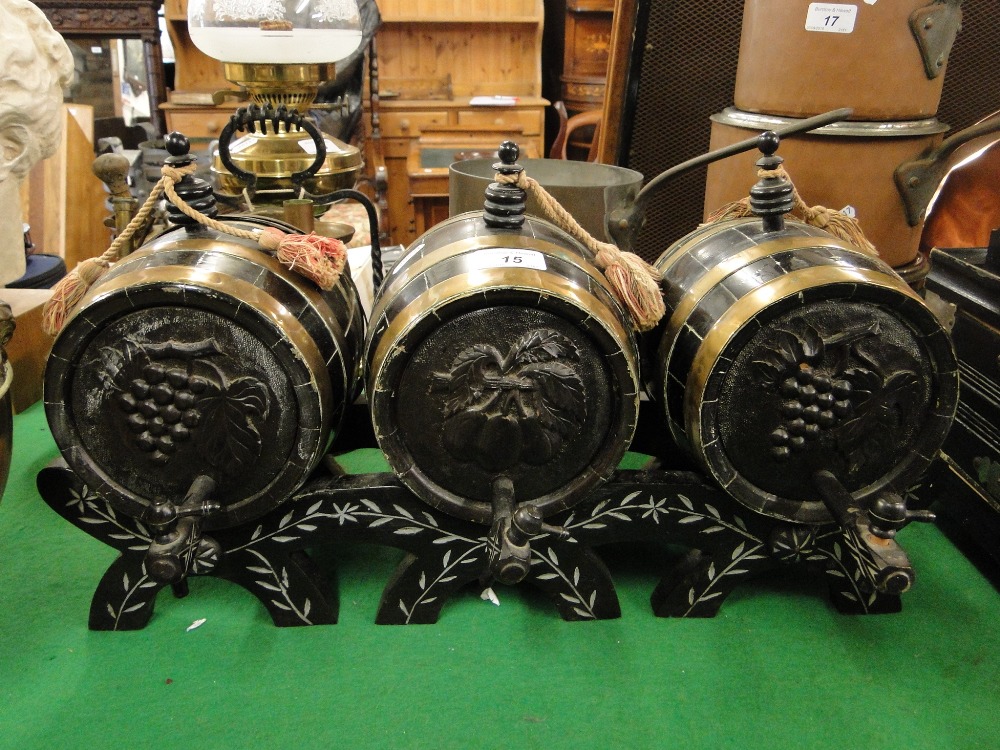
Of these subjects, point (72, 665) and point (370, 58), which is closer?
point (72, 665)

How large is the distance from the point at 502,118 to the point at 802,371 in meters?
3.75

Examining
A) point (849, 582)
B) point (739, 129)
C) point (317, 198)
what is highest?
point (739, 129)

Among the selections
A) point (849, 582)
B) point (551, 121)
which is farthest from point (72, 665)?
point (551, 121)

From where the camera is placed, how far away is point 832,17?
1870mm

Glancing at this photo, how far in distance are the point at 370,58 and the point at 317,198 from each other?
10.5ft

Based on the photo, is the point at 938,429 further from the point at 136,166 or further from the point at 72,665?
the point at 136,166

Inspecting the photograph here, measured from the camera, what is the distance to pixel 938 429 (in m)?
1.37

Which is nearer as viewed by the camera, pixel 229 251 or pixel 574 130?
pixel 229 251

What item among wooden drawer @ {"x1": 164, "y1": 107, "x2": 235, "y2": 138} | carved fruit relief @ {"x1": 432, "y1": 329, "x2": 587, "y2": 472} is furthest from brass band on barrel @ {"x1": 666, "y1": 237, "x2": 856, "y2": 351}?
wooden drawer @ {"x1": 164, "y1": 107, "x2": 235, "y2": 138}

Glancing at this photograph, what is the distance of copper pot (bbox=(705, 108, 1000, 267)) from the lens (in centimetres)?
195

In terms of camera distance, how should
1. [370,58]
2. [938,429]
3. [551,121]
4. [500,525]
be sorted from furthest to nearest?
[551,121] → [370,58] → [938,429] → [500,525]

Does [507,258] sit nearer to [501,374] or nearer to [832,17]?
[501,374]

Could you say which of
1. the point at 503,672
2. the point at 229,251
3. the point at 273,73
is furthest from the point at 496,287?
the point at 273,73

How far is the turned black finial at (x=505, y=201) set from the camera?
1.36 m
